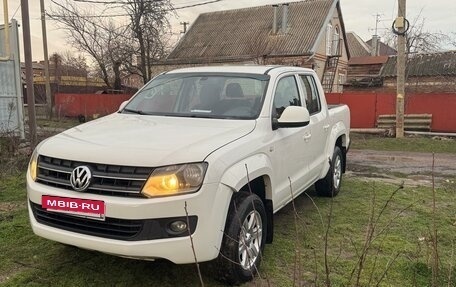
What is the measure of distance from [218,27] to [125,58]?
307 inches

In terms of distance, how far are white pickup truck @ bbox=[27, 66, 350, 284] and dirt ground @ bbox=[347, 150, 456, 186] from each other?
456 cm

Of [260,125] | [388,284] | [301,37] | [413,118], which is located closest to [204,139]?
[260,125]

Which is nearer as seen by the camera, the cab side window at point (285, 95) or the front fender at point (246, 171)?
the front fender at point (246, 171)

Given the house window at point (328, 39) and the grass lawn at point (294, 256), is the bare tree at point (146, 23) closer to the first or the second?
the house window at point (328, 39)

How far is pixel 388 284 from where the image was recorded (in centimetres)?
351

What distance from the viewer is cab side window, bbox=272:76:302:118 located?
14.3 ft

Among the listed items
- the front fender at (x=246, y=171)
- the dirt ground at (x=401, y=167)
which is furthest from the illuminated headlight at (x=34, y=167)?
the dirt ground at (x=401, y=167)

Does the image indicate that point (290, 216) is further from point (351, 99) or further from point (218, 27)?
point (218, 27)

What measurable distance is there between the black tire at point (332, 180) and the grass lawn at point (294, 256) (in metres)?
0.31

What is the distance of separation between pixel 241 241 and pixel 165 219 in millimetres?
696

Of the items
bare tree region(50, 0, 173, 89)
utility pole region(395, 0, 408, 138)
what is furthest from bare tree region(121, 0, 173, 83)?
utility pole region(395, 0, 408, 138)

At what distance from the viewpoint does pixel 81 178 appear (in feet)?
9.95

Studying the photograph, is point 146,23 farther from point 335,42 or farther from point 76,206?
point 76,206

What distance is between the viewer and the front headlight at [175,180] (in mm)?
2910
